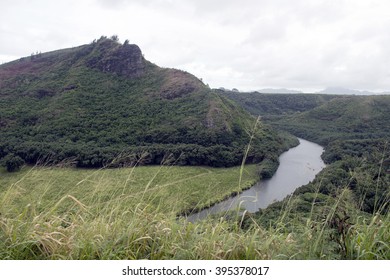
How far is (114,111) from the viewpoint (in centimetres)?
4909

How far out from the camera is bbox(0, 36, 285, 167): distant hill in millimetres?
36406

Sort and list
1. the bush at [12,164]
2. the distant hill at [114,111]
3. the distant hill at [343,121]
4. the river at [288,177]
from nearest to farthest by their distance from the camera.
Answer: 1. the river at [288,177]
2. the bush at [12,164]
3. the distant hill at [114,111]
4. the distant hill at [343,121]

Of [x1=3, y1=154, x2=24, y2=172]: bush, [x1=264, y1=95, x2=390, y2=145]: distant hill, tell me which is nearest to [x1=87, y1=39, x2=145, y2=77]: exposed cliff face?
[x1=264, y1=95, x2=390, y2=145]: distant hill

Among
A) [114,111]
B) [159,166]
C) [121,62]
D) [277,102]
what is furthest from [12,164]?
[277,102]

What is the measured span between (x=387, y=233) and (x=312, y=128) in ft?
223

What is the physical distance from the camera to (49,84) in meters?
51.4

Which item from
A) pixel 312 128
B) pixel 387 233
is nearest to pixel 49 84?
pixel 312 128

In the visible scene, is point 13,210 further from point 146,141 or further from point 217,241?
point 146,141

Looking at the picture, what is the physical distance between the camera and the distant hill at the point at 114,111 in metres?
36.4

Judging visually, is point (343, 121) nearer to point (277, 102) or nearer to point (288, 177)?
point (277, 102)

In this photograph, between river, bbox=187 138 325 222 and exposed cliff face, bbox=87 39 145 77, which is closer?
river, bbox=187 138 325 222

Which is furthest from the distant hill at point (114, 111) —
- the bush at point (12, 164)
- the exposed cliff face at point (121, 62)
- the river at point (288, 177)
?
the bush at point (12, 164)

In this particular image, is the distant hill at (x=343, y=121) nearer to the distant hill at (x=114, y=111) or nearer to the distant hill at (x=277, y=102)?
the distant hill at (x=277, y=102)

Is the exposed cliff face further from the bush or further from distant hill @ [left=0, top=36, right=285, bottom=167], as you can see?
the bush
